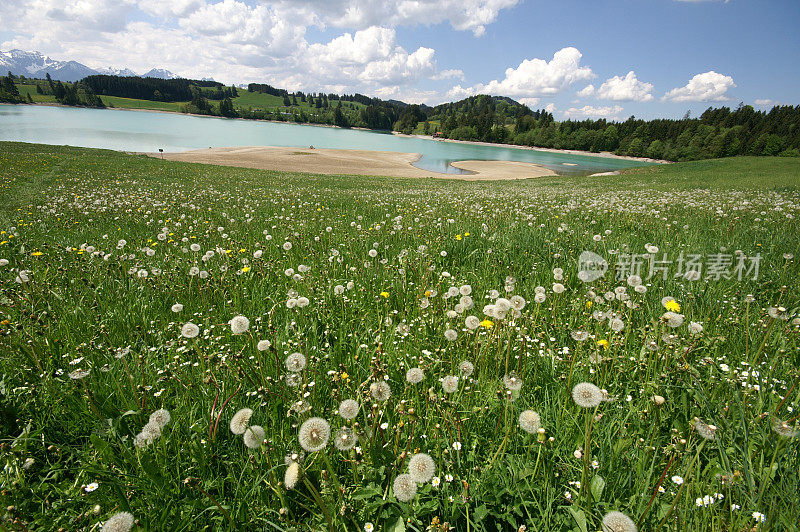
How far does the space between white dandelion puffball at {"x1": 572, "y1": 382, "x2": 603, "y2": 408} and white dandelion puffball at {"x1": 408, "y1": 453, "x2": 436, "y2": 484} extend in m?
0.79

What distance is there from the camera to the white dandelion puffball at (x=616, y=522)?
1402 millimetres

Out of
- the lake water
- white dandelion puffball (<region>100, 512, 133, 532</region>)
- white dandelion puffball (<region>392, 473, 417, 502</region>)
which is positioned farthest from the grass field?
the lake water

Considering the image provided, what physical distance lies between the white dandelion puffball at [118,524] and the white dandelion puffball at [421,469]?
1.13 metres

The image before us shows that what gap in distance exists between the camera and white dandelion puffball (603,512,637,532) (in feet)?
4.60

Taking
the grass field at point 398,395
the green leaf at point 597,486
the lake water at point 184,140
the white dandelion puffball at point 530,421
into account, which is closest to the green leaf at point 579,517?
the grass field at point 398,395

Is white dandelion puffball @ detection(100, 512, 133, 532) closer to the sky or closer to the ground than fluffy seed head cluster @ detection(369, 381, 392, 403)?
closer to the ground

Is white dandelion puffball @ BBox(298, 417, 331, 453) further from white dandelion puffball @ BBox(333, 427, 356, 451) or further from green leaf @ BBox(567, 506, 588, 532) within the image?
green leaf @ BBox(567, 506, 588, 532)

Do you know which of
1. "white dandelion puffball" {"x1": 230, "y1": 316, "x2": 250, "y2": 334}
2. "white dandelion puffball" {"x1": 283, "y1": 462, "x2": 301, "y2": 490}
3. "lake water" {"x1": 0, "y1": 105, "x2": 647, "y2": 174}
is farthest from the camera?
"lake water" {"x1": 0, "y1": 105, "x2": 647, "y2": 174}

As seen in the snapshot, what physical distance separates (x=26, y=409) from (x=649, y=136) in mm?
167034

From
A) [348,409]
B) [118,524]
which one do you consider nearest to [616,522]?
[348,409]

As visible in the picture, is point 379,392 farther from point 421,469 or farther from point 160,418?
point 160,418

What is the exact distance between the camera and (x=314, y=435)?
Result: 1.56m

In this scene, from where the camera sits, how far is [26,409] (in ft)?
7.18

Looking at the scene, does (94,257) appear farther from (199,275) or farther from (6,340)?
(6,340)
